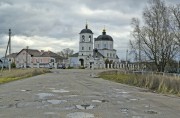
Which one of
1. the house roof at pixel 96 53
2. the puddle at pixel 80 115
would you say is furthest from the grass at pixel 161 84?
the house roof at pixel 96 53

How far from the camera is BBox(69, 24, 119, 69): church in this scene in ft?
420

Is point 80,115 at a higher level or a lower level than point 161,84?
lower

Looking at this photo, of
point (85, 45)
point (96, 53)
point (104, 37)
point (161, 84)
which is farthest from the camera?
point (104, 37)

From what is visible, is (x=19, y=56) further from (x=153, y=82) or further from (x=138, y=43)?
(x=153, y=82)

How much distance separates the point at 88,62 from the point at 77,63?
528cm

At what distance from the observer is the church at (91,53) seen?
128 metres

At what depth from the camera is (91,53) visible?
13188cm

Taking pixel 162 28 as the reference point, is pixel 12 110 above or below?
below

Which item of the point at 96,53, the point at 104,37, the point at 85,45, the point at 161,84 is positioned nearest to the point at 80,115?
the point at 161,84

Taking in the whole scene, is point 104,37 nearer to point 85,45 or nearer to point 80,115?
point 85,45

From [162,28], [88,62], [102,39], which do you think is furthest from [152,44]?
[102,39]

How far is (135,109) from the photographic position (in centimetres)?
1283

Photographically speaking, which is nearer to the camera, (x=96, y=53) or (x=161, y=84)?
(x=161, y=84)

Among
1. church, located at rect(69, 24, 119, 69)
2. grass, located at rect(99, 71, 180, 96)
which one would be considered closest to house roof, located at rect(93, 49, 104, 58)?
church, located at rect(69, 24, 119, 69)
